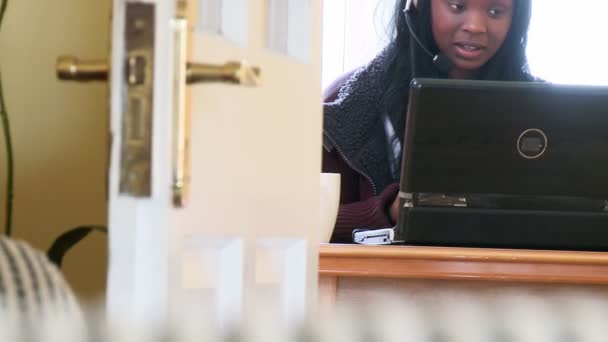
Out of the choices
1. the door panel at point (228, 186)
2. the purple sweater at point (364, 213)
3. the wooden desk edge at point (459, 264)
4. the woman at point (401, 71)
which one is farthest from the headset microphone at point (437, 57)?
the door panel at point (228, 186)

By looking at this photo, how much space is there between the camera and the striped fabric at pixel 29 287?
719 millimetres

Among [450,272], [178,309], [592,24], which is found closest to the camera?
[178,309]

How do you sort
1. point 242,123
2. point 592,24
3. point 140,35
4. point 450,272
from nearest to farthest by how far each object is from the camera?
point 140,35
point 242,123
point 450,272
point 592,24

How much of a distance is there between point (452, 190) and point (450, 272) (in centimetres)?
13

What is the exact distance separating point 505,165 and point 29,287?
33.3 inches

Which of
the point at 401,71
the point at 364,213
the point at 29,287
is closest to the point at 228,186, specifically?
the point at 29,287

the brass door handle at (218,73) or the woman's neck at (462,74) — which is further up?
the woman's neck at (462,74)

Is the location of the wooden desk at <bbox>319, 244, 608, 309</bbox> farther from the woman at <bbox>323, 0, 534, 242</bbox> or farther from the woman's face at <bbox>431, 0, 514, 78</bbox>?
the woman's face at <bbox>431, 0, 514, 78</bbox>

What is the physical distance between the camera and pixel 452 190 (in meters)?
1.41

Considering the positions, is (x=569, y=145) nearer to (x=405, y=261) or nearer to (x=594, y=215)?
(x=594, y=215)

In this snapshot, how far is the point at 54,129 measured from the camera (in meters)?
1.07

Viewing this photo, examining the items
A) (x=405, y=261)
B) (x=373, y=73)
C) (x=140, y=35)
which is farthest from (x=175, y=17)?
(x=373, y=73)

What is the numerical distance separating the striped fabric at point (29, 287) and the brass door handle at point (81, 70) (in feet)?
0.56

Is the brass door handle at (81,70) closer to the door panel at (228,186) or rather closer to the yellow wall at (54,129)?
the door panel at (228,186)
